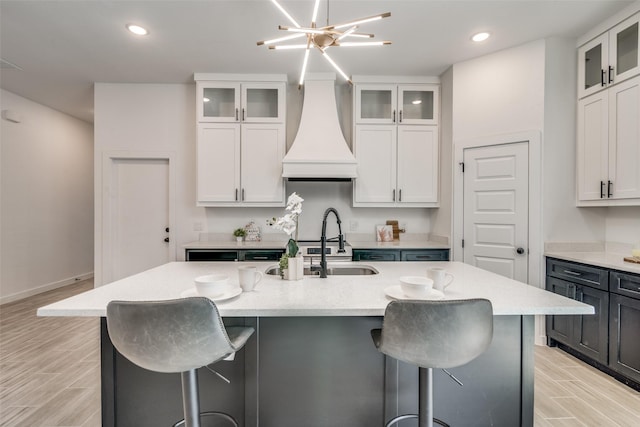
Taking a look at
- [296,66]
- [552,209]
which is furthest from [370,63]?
[552,209]

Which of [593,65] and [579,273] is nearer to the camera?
[579,273]

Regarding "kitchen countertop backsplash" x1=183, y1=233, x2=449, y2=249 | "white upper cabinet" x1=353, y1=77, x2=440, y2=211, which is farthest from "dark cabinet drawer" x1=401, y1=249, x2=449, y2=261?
"white upper cabinet" x1=353, y1=77, x2=440, y2=211

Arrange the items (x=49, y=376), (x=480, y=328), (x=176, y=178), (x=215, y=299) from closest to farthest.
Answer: (x=480, y=328), (x=215, y=299), (x=49, y=376), (x=176, y=178)

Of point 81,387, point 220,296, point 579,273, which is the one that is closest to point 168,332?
point 220,296

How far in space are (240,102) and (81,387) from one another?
3.07 meters

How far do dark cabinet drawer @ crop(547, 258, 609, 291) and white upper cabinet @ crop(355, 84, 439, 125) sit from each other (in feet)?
6.50

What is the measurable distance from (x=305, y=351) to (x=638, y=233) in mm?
3153

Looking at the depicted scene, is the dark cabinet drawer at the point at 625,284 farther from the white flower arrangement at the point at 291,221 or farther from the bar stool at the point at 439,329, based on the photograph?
the white flower arrangement at the point at 291,221

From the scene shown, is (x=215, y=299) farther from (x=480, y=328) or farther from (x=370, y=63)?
(x=370, y=63)

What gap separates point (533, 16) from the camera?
253 cm

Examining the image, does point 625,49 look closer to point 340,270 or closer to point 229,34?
point 340,270

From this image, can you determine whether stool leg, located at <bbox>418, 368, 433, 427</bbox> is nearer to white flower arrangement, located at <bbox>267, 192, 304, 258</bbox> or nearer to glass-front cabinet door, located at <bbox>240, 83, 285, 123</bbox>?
white flower arrangement, located at <bbox>267, 192, 304, 258</bbox>

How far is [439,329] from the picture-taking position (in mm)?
1030

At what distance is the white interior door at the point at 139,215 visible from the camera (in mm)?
3891
